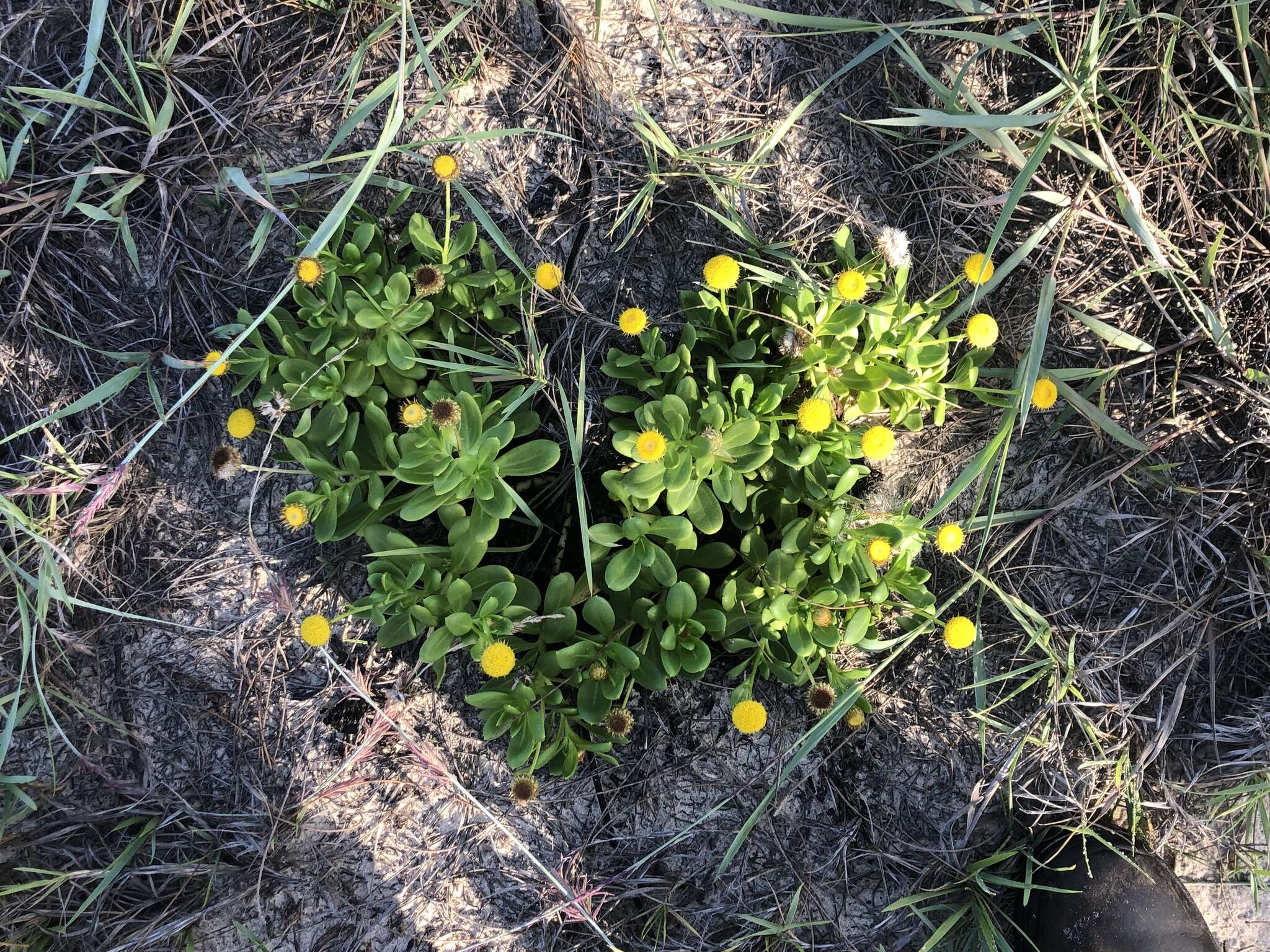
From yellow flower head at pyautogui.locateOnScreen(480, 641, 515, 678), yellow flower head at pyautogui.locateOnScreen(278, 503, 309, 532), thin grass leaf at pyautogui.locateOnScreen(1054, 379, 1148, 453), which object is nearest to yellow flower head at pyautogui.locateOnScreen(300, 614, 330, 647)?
yellow flower head at pyautogui.locateOnScreen(278, 503, 309, 532)

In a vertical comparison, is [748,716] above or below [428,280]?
below

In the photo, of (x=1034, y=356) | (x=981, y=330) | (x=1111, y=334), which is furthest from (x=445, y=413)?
(x=1111, y=334)

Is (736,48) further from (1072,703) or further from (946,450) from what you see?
(1072,703)

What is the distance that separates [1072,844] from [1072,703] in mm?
493

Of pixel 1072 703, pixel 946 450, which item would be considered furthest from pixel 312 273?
pixel 1072 703

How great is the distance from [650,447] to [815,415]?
47cm

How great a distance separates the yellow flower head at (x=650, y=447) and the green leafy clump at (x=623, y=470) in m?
0.07

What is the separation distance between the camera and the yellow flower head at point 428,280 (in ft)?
8.21

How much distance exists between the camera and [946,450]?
9.83 ft

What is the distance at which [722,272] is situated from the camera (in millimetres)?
2346

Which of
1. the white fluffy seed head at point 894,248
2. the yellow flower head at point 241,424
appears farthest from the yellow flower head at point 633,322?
the yellow flower head at point 241,424

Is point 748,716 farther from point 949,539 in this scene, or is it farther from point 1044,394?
point 1044,394

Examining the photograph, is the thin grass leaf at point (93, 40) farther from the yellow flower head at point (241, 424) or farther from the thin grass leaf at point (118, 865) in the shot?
the thin grass leaf at point (118, 865)

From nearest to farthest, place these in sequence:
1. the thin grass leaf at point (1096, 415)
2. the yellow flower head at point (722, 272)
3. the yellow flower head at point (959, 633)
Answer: the yellow flower head at point (722, 272)
the yellow flower head at point (959, 633)
the thin grass leaf at point (1096, 415)
